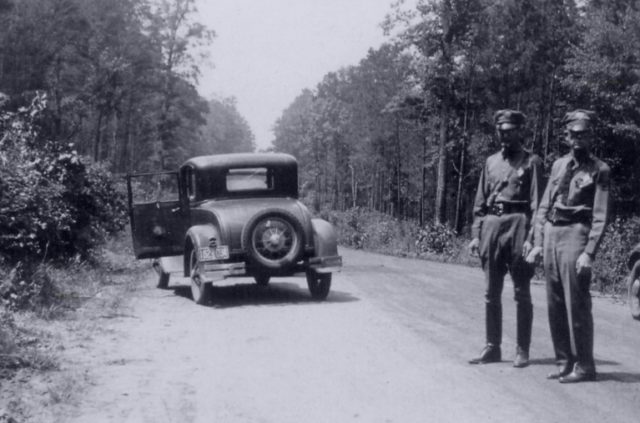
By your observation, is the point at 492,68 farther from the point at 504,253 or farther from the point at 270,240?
the point at 504,253

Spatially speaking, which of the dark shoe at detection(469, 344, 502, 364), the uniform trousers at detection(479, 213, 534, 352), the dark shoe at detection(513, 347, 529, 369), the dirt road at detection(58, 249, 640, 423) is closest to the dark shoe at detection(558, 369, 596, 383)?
the dirt road at detection(58, 249, 640, 423)

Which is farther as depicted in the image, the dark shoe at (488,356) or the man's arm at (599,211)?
the dark shoe at (488,356)

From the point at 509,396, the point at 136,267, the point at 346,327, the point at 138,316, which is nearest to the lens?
the point at 509,396

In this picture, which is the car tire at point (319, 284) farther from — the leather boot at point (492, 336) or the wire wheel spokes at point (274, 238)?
the leather boot at point (492, 336)

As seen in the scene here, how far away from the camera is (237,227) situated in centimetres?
1112

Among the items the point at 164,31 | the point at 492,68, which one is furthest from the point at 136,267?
the point at 164,31

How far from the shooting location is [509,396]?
5.64 meters

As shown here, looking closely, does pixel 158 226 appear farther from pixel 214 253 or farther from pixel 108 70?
pixel 108 70

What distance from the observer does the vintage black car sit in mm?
10984

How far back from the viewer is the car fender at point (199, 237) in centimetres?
1109

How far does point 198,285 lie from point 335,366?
493 cm

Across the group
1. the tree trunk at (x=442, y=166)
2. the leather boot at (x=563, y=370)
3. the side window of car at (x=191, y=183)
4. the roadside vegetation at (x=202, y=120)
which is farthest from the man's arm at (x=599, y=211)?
the tree trunk at (x=442, y=166)

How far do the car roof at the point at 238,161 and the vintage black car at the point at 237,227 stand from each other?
0.6 inches

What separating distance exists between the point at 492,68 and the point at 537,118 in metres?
3.51
